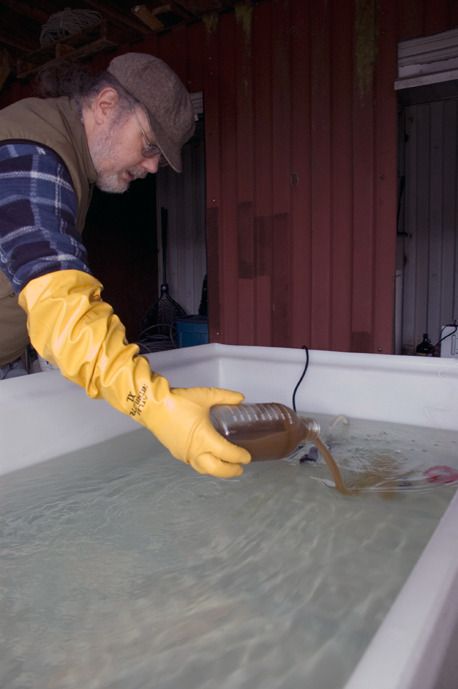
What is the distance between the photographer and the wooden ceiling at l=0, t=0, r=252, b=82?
351cm

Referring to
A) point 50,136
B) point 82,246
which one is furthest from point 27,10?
point 82,246

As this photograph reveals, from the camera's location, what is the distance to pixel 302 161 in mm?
3381

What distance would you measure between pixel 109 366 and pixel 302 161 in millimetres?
2722

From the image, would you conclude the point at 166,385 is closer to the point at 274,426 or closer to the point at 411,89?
the point at 274,426

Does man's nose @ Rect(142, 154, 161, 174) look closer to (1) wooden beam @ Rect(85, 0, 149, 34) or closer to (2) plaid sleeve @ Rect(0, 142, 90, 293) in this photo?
(2) plaid sleeve @ Rect(0, 142, 90, 293)

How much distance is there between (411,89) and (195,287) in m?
3.58

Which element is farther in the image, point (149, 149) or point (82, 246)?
point (149, 149)

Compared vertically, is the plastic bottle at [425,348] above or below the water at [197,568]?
below

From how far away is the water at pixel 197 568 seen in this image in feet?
2.71

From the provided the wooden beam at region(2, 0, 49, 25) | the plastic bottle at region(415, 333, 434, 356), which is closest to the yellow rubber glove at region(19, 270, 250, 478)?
the wooden beam at region(2, 0, 49, 25)

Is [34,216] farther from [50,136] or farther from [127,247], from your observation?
[127,247]

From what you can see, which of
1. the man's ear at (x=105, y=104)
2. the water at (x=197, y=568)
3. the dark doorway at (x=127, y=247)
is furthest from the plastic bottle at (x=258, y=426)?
the dark doorway at (x=127, y=247)

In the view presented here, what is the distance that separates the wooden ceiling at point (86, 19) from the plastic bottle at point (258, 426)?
10.8 ft

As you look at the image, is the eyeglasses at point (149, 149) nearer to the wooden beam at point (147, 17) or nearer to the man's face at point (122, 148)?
the man's face at point (122, 148)
